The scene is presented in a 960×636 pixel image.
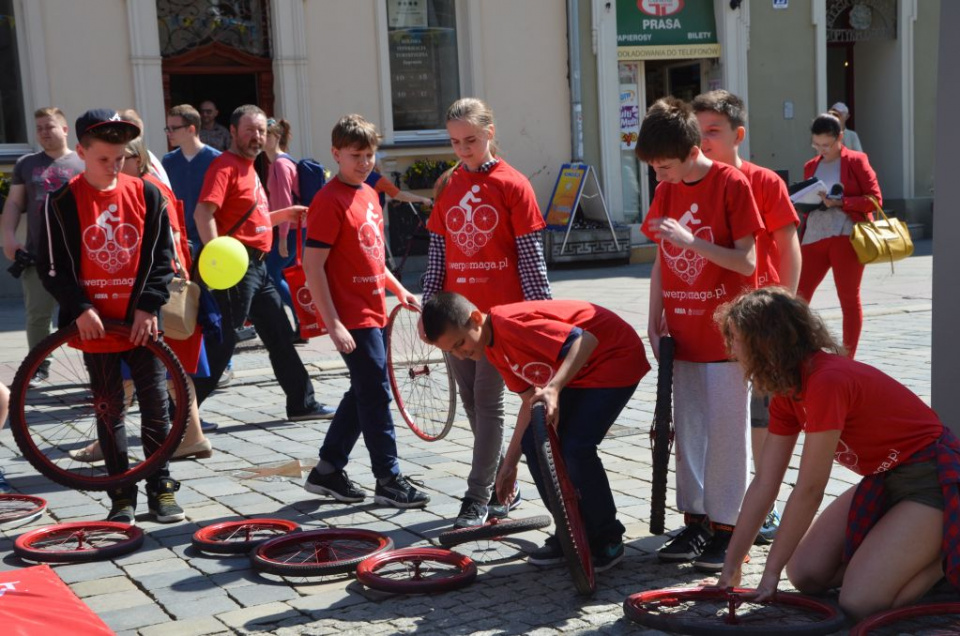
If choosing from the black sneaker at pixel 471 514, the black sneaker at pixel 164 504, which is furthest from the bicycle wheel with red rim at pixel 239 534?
the black sneaker at pixel 471 514

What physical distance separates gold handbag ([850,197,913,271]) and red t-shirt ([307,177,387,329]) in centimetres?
376

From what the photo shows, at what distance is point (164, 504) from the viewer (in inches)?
219

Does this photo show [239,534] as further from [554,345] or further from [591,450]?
[554,345]

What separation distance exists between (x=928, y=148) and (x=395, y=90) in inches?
347

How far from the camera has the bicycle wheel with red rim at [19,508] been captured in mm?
5461

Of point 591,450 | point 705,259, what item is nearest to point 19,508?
point 591,450

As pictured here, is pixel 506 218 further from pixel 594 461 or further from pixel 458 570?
pixel 458 570

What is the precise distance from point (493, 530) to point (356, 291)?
1341 mm

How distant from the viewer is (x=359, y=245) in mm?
5676

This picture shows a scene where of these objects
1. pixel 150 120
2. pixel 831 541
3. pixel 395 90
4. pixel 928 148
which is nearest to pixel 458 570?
pixel 831 541

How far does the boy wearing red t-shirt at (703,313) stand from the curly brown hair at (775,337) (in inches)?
19.8

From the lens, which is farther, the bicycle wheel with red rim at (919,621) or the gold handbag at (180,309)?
the gold handbag at (180,309)

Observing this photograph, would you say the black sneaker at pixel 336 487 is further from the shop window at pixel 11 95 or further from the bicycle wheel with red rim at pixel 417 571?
the shop window at pixel 11 95

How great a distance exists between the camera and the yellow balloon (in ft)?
22.2
